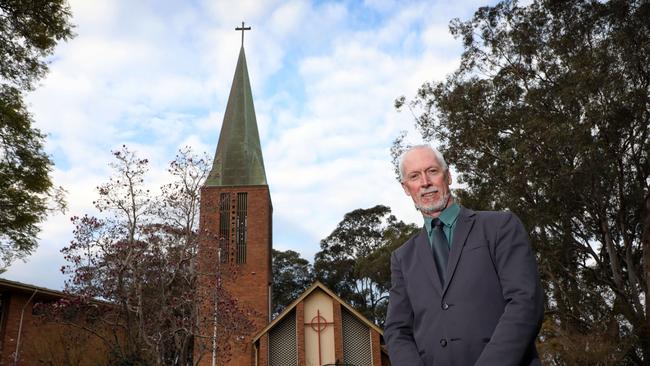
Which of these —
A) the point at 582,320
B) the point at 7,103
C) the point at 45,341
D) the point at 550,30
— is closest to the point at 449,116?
the point at 550,30

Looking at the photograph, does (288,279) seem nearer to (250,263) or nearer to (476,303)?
(250,263)

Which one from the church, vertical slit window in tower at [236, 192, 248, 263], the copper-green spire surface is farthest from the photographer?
the copper-green spire surface

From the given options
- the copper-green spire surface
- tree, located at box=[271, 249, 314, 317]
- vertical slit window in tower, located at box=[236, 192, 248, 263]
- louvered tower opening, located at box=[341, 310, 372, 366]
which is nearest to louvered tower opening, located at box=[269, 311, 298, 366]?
louvered tower opening, located at box=[341, 310, 372, 366]

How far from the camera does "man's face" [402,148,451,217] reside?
7.94 ft

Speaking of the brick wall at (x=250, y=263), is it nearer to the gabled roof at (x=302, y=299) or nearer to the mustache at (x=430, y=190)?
the gabled roof at (x=302, y=299)

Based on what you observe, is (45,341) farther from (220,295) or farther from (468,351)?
(468,351)

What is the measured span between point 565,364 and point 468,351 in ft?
60.1

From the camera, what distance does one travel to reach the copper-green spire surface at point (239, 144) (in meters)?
33.7

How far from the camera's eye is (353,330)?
24062mm

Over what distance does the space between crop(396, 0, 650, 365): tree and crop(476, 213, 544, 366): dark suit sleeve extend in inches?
640

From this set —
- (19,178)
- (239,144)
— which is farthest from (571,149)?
(239,144)

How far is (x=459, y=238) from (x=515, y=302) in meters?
0.35

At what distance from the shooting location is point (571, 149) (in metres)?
17.5

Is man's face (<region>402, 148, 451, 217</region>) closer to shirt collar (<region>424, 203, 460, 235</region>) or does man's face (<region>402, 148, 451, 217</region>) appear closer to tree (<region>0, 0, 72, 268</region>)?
shirt collar (<region>424, 203, 460, 235</region>)
